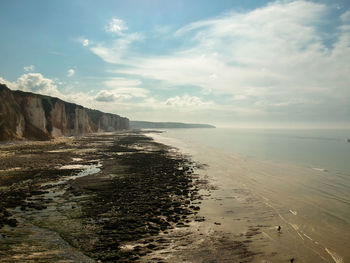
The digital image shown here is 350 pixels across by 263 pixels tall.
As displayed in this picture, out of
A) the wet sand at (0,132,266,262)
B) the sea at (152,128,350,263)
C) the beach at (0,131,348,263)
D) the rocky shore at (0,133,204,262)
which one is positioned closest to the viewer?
the wet sand at (0,132,266,262)

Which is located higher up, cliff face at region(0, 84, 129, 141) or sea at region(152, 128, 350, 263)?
cliff face at region(0, 84, 129, 141)

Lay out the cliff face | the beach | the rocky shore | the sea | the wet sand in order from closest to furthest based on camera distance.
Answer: the wet sand → the rocky shore → the beach → the sea → the cliff face

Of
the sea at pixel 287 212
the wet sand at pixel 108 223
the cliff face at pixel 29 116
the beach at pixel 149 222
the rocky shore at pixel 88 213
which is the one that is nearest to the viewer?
the wet sand at pixel 108 223

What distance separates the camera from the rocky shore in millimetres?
11938

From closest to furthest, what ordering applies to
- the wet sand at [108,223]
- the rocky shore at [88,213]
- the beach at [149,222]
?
the wet sand at [108,223] → the rocky shore at [88,213] → the beach at [149,222]

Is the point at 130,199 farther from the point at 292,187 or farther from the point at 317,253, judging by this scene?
the point at 292,187

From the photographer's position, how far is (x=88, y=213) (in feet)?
56.0

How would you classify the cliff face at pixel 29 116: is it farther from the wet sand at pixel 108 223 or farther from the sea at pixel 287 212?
the sea at pixel 287 212

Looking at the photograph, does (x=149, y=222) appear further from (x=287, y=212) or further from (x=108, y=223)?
(x=287, y=212)

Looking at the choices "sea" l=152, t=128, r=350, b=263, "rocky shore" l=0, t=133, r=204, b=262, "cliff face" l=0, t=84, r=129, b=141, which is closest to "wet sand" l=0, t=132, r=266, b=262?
"rocky shore" l=0, t=133, r=204, b=262

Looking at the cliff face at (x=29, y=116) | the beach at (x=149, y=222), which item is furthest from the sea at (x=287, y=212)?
the cliff face at (x=29, y=116)

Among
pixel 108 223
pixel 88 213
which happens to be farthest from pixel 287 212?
pixel 88 213

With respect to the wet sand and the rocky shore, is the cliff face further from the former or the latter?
the wet sand

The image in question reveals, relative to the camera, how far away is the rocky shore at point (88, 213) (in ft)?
39.2
